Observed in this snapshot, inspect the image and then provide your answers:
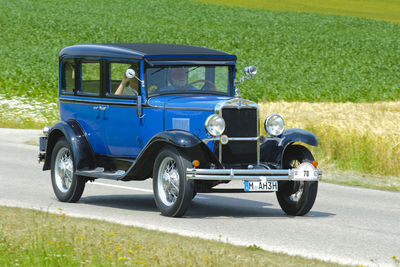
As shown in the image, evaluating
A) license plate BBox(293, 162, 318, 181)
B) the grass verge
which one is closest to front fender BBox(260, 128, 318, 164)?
license plate BBox(293, 162, 318, 181)

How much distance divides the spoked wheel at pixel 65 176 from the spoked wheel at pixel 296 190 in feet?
9.46

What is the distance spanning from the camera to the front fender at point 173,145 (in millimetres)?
9891

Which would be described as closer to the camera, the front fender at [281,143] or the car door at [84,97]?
the front fender at [281,143]

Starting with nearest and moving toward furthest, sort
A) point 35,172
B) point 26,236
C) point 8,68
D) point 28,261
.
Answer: point 28,261
point 26,236
point 35,172
point 8,68

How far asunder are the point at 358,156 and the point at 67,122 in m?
6.19

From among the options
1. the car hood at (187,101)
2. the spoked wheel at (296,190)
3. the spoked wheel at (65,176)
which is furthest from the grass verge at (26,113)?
the spoked wheel at (296,190)

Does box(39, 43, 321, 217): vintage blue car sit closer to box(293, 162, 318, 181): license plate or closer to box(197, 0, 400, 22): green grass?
box(293, 162, 318, 181): license plate

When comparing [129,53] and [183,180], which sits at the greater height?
[129,53]

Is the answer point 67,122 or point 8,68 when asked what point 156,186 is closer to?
point 67,122

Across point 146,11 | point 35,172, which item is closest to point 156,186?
point 35,172

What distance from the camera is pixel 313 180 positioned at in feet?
33.7

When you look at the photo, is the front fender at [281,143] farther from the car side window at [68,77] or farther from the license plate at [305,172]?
the car side window at [68,77]

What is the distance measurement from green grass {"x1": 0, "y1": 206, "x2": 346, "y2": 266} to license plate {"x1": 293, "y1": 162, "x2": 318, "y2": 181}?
1.95 m

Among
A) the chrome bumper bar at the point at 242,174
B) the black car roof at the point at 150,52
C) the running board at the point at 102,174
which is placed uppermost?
the black car roof at the point at 150,52
